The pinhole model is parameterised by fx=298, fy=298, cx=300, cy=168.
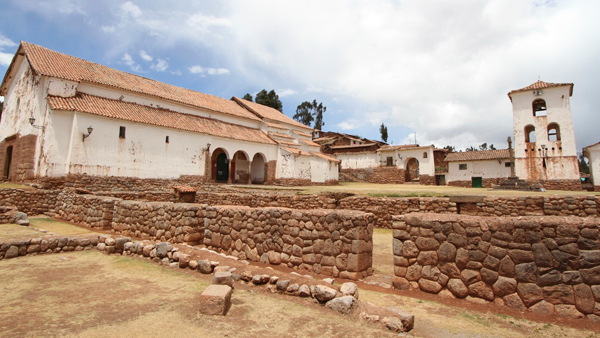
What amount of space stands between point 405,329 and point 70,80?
74.1 ft

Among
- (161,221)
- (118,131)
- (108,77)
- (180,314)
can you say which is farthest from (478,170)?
(108,77)

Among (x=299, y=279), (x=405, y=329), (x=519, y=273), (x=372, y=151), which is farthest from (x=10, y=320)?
(x=372, y=151)

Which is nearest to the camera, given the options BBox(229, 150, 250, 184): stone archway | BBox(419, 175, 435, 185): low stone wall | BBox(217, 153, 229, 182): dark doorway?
BBox(217, 153, 229, 182): dark doorway

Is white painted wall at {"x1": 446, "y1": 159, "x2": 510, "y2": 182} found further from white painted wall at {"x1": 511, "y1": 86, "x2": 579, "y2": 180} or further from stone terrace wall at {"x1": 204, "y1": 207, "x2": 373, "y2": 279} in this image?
stone terrace wall at {"x1": 204, "y1": 207, "x2": 373, "y2": 279}

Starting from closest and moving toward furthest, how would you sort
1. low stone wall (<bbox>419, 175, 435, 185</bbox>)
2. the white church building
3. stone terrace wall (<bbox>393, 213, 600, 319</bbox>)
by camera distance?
stone terrace wall (<bbox>393, 213, 600, 319</bbox>)
the white church building
low stone wall (<bbox>419, 175, 435, 185</bbox>)

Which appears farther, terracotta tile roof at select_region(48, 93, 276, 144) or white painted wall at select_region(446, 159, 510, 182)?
white painted wall at select_region(446, 159, 510, 182)

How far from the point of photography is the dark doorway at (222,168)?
93.2 ft

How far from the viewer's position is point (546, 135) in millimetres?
25281

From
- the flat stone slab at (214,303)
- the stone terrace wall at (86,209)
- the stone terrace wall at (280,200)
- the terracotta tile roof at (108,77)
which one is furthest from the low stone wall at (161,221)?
the terracotta tile roof at (108,77)

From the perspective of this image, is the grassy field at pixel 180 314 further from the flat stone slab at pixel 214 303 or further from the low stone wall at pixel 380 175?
the low stone wall at pixel 380 175

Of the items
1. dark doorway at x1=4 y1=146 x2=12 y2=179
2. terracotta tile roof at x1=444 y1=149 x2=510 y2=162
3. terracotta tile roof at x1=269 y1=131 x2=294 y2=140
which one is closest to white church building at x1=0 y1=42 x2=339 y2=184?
dark doorway at x1=4 y1=146 x2=12 y2=179

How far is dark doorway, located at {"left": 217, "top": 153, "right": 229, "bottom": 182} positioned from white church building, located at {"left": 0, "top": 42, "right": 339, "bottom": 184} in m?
0.09

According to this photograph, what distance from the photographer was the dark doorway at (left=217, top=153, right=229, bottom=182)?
93.2ft

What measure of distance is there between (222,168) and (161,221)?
20.8 metres
